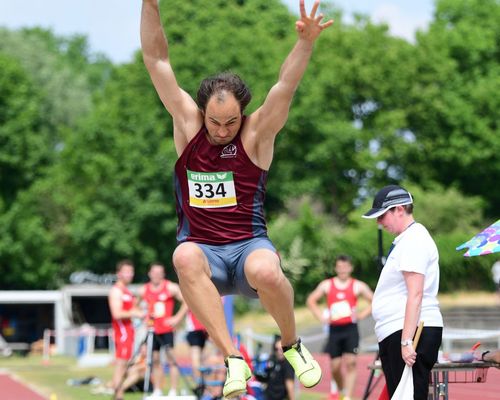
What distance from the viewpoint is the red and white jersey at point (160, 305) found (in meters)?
15.0

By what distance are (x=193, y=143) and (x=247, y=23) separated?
4429 cm

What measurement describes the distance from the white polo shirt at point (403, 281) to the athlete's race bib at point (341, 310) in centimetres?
645

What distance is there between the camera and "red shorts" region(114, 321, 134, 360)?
1490 cm

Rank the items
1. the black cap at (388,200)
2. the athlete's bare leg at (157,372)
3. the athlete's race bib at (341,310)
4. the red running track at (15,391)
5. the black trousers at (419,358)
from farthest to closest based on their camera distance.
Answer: the red running track at (15,391)
the athlete's bare leg at (157,372)
the athlete's race bib at (341,310)
the black cap at (388,200)
the black trousers at (419,358)

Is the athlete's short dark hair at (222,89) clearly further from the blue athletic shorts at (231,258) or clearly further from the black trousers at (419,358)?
the black trousers at (419,358)

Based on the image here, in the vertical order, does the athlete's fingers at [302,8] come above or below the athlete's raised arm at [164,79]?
above

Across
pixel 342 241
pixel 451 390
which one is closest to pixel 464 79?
pixel 342 241

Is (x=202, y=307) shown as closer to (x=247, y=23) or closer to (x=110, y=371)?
(x=110, y=371)

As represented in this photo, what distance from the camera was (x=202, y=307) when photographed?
6.47 m

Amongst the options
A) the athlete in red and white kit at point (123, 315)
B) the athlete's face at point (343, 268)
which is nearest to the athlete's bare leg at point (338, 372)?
the athlete's face at point (343, 268)

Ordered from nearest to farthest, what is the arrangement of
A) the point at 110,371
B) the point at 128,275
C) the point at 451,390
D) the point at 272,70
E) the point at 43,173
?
1. the point at 451,390
2. the point at 128,275
3. the point at 110,371
4. the point at 272,70
5. the point at 43,173

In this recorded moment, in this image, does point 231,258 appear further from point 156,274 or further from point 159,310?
point 156,274

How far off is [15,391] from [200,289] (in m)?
12.0

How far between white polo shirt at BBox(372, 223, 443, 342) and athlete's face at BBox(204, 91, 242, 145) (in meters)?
1.67
